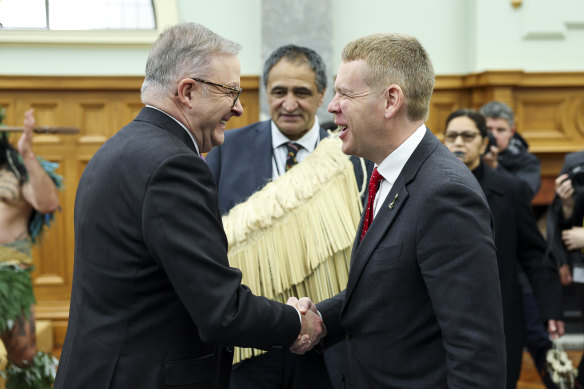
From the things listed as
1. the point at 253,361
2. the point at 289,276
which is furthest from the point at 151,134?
the point at 253,361

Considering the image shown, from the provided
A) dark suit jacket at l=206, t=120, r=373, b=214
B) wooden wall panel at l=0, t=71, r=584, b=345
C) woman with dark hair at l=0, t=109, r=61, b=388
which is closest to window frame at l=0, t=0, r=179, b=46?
wooden wall panel at l=0, t=71, r=584, b=345

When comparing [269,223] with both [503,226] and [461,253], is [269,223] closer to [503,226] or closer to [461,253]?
[461,253]

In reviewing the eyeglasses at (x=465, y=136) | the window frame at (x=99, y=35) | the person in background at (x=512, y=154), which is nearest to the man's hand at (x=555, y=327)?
the person in background at (x=512, y=154)

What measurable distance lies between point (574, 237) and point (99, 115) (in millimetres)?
3972

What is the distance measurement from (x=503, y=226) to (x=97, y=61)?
12.2ft

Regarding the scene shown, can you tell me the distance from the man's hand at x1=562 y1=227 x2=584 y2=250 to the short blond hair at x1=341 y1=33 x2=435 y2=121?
6.50 feet

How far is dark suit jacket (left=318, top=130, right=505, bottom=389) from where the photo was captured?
150 centimetres

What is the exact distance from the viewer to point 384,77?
66.7 inches

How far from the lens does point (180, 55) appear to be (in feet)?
5.87

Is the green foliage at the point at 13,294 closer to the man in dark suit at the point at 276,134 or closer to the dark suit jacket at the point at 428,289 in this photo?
the man in dark suit at the point at 276,134

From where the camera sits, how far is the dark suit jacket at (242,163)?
8.70 feet

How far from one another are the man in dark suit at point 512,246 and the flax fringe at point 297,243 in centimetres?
119

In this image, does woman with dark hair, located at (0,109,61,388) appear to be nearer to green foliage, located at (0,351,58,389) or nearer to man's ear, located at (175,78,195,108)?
green foliage, located at (0,351,58,389)

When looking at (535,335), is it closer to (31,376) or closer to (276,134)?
(276,134)
